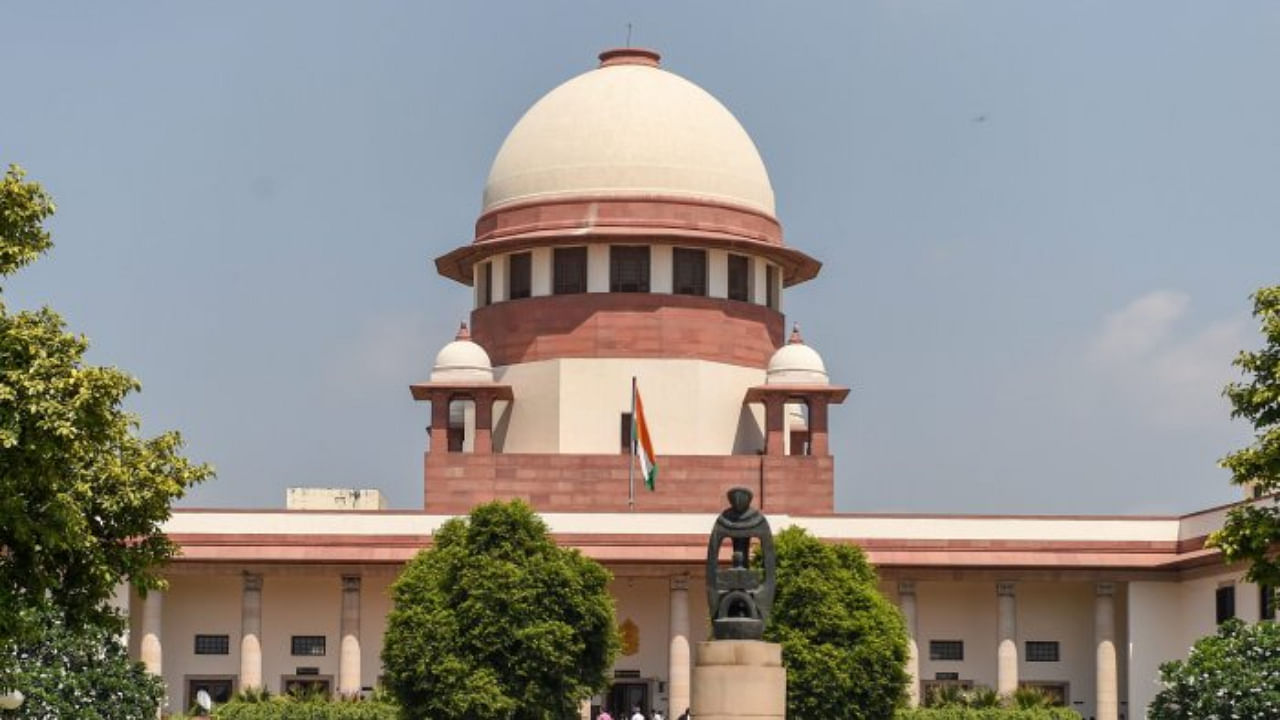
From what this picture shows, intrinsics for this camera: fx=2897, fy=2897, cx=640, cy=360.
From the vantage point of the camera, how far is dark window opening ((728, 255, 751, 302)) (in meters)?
79.9

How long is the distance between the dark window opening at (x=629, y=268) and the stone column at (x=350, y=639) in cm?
1124

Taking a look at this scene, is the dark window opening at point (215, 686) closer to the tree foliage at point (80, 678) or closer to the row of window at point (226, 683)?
the row of window at point (226, 683)

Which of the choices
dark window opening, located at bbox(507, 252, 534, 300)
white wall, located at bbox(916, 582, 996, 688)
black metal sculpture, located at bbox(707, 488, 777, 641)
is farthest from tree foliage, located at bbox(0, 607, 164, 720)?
white wall, located at bbox(916, 582, 996, 688)

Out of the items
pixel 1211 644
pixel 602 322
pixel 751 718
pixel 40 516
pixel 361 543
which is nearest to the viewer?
pixel 40 516

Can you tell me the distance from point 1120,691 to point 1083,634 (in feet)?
6.53

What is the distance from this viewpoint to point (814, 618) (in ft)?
210

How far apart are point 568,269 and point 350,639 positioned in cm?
1244

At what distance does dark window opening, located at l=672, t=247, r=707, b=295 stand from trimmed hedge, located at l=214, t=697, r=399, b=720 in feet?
60.0

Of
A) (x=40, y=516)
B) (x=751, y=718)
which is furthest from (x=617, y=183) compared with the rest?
(x=40, y=516)

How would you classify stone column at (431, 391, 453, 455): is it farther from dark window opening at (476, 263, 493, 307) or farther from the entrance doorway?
the entrance doorway

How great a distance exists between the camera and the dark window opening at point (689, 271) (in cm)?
7906

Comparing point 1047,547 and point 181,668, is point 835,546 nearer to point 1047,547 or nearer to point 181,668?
point 1047,547

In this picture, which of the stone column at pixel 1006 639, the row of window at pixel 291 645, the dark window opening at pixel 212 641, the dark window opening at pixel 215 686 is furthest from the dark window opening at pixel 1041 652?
the dark window opening at pixel 212 641

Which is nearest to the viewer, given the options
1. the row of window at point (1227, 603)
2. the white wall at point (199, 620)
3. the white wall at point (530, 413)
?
the row of window at point (1227, 603)
